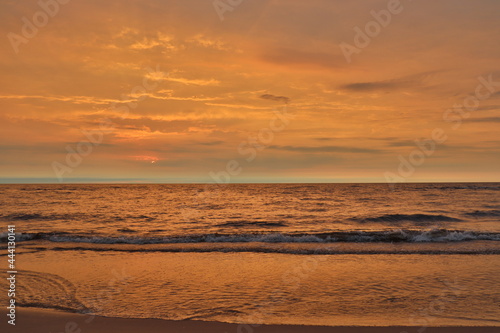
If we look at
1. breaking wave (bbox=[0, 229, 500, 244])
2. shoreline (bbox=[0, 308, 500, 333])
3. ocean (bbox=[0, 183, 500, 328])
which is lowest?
shoreline (bbox=[0, 308, 500, 333])

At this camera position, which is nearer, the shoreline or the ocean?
the shoreline

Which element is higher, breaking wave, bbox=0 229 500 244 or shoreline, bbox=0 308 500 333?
breaking wave, bbox=0 229 500 244

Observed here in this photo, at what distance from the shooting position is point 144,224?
29.3m

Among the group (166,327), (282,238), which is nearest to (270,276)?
(166,327)

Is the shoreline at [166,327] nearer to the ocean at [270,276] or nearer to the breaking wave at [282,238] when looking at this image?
the ocean at [270,276]

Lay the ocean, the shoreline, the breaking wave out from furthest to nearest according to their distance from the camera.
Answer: the breaking wave, the ocean, the shoreline

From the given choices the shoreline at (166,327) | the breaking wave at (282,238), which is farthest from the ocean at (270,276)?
the shoreline at (166,327)

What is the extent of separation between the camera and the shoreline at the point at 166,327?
770cm

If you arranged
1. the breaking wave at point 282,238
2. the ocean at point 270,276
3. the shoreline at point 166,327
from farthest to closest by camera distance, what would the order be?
the breaking wave at point 282,238, the ocean at point 270,276, the shoreline at point 166,327

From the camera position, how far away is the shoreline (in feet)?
25.2

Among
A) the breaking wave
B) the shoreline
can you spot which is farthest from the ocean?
the shoreline

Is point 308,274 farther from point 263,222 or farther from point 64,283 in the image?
point 263,222

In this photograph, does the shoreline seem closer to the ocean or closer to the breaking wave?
the ocean

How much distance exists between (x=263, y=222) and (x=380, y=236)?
1088cm
